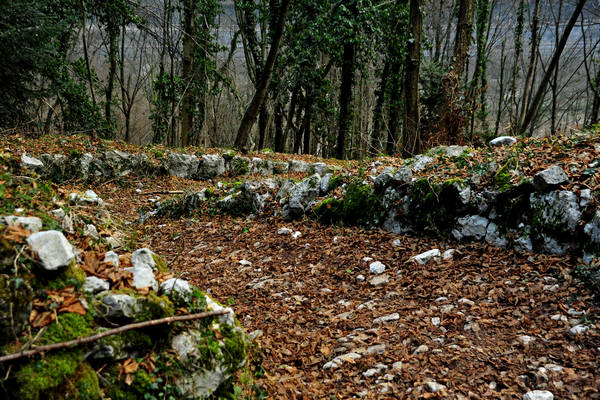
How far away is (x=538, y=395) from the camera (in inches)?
77.0

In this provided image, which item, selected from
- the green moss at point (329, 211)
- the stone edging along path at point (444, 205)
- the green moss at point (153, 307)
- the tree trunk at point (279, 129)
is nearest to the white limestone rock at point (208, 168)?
the stone edging along path at point (444, 205)

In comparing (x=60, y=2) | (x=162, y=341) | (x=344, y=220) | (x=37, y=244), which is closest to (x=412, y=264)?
(x=344, y=220)

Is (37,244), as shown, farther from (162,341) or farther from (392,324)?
(392,324)

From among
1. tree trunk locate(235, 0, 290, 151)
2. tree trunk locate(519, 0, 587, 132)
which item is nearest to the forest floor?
tree trunk locate(519, 0, 587, 132)

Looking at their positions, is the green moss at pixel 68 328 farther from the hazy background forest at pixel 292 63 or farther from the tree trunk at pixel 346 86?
the tree trunk at pixel 346 86

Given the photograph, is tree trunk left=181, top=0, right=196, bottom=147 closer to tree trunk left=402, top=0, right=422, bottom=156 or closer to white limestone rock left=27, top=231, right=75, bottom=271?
tree trunk left=402, top=0, right=422, bottom=156

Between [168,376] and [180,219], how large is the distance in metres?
5.49

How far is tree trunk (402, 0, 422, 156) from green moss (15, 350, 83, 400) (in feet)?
23.7

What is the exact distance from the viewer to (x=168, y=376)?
5.95 feet

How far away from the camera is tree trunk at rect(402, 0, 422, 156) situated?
25.1 feet

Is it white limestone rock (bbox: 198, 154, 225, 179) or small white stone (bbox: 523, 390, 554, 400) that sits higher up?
white limestone rock (bbox: 198, 154, 225, 179)

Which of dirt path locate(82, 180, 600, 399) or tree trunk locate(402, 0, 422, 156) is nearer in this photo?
dirt path locate(82, 180, 600, 399)

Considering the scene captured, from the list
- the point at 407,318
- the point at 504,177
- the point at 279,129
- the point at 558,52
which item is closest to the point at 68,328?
the point at 407,318

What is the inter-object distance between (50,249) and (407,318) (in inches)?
107
